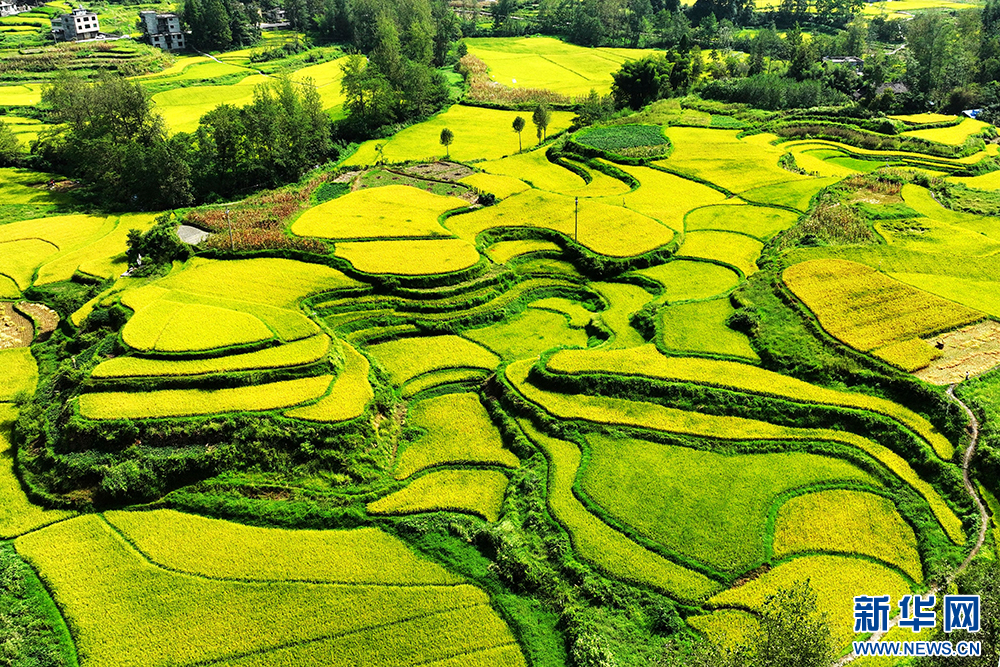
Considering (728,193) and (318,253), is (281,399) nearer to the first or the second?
(318,253)

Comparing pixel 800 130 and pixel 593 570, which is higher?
pixel 800 130

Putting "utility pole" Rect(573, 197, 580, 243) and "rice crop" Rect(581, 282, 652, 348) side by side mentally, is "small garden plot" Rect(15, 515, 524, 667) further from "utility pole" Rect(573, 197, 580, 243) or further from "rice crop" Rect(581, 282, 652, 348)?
"utility pole" Rect(573, 197, 580, 243)

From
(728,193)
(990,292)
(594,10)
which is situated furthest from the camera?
(594,10)

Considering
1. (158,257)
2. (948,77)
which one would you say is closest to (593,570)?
(158,257)

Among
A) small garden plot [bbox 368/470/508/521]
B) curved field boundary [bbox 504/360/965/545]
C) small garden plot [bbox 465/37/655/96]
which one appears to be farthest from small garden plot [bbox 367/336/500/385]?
small garden plot [bbox 465/37/655/96]

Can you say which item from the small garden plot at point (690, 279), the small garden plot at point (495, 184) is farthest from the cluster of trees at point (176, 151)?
the small garden plot at point (690, 279)

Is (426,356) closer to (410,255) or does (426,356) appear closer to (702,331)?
(410,255)

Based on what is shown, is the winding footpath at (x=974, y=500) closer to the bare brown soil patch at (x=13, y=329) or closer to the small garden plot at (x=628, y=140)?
the small garden plot at (x=628, y=140)

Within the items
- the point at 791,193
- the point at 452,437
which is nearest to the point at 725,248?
the point at 791,193

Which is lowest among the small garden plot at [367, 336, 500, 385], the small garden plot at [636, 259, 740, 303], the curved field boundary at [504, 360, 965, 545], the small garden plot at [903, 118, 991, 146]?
the curved field boundary at [504, 360, 965, 545]
